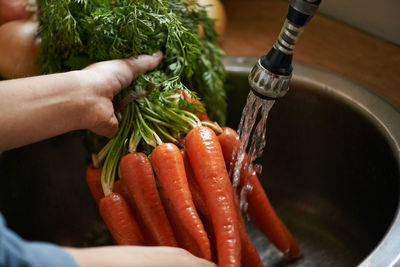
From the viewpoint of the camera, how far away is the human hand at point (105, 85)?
631 mm

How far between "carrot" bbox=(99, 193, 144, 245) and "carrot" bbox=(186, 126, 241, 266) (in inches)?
5.5

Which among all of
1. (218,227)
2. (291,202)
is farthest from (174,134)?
(291,202)

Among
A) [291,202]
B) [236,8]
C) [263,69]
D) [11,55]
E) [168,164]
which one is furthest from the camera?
[236,8]

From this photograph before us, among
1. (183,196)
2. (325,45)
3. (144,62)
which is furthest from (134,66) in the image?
(325,45)

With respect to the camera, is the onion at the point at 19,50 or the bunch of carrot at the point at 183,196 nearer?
the bunch of carrot at the point at 183,196

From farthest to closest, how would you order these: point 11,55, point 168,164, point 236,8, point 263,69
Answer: point 236,8 < point 11,55 < point 168,164 < point 263,69

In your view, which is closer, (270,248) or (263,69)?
(263,69)

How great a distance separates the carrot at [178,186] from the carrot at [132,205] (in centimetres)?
9

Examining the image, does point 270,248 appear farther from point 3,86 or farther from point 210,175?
point 3,86

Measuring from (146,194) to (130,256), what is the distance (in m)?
0.26

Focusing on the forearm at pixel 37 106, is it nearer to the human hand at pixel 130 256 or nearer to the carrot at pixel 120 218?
the carrot at pixel 120 218

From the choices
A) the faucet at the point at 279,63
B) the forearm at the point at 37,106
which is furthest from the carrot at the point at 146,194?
the faucet at the point at 279,63

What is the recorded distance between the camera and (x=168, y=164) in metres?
0.66

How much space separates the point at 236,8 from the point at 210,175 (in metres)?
0.75
